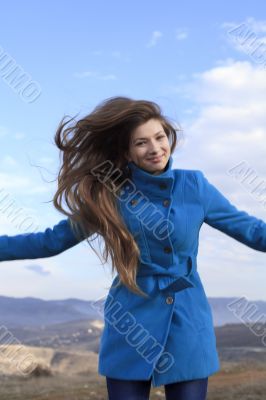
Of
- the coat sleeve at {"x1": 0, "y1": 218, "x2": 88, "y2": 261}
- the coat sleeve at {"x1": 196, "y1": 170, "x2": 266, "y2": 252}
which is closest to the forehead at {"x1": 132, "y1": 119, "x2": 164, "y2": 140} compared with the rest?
the coat sleeve at {"x1": 196, "y1": 170, "x2": 266, "y2": 252}

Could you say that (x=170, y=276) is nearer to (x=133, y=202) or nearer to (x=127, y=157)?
(x=133, y=202)

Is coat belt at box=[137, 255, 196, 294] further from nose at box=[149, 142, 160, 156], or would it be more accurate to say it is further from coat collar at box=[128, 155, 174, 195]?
nose at box=[149, 142, 160, 156]

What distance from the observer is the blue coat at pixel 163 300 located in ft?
10.1

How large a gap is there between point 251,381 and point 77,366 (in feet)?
25.9

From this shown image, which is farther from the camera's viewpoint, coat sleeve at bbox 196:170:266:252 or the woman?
coat sleeve at bbox 196:170:266:252

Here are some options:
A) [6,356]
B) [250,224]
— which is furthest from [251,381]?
[6,356]

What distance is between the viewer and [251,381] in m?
8.06

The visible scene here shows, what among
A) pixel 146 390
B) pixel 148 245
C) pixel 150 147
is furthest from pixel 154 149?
pixel 146 390

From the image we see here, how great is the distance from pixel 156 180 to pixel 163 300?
0.57 metres

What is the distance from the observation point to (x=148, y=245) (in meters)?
3.14

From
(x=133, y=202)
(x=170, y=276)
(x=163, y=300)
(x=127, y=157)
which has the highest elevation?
(x=127, y=157)

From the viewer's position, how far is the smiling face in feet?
10.5

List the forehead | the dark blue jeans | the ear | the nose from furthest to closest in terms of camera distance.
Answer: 1. the ear
2. the forehead
3. the nose
4. the dark blue jeans

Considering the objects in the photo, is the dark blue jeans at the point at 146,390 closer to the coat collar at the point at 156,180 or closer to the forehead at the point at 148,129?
the coat collar at the point at 156,180
